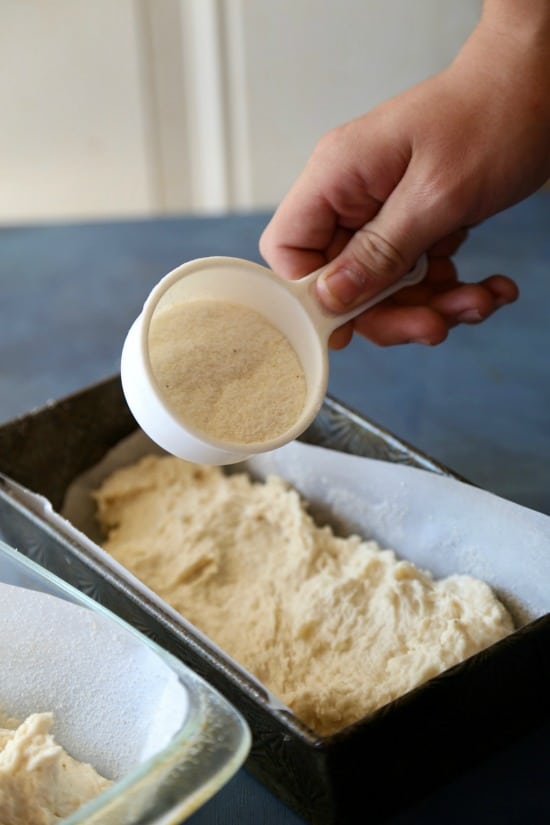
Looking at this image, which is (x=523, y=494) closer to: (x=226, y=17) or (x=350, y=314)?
(x=350, y=314)

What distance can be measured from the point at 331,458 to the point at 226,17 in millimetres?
1186

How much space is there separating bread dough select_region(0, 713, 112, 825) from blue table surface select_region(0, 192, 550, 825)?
0.34 ft

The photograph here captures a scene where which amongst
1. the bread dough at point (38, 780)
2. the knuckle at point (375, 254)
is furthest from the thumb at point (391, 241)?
the bread dough at point (38, 780)

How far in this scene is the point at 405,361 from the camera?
1.20 m

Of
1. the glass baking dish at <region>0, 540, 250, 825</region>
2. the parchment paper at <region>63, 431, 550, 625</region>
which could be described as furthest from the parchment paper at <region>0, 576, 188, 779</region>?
the parchment paper at <region>63, 431, 550, 625</region>

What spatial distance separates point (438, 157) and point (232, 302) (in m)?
0.21

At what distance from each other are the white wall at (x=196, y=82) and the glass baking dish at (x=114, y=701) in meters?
1.40

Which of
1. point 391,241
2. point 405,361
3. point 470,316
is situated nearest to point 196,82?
point 405,361

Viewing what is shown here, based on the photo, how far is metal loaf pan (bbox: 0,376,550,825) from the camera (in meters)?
0.60

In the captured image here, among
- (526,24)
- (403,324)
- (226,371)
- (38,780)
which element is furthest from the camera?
(403,324)

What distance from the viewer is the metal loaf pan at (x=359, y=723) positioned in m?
0.60

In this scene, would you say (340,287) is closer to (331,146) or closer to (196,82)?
(331,146)

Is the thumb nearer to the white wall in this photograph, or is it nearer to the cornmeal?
the cornmeal

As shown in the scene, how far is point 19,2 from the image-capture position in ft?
5.98
